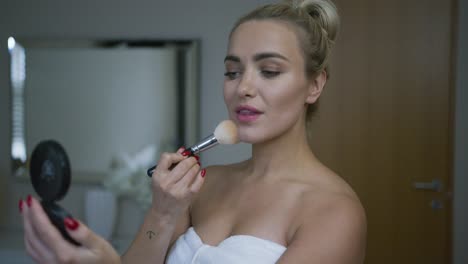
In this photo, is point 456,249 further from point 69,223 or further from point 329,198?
point 69,223

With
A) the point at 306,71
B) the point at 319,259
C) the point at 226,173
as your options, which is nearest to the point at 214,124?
the point at 226,173

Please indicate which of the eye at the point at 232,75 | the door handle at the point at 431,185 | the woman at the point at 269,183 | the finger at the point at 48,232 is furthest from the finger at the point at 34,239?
the door handle at the point at 431,185

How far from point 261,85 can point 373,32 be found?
1.41 meters

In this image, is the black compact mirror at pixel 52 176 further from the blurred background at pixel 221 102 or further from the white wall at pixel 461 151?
the white wall at pixel 461 151

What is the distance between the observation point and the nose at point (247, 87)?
933 millimetres

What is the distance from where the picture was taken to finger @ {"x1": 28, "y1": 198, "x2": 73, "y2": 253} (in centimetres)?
57

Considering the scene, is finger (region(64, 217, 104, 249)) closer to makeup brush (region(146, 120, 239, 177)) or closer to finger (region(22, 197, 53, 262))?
finger (region(22, 197, 53, 262))

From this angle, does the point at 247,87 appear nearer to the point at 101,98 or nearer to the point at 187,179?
the point at 187,179

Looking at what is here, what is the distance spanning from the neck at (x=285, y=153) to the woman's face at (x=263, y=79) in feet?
0.15

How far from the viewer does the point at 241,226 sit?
0.96 metres

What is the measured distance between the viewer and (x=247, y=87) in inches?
36.7

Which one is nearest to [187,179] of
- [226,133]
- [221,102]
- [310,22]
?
[226,133]

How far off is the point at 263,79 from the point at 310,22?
17 cm

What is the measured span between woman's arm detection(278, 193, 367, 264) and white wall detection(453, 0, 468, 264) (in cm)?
142
